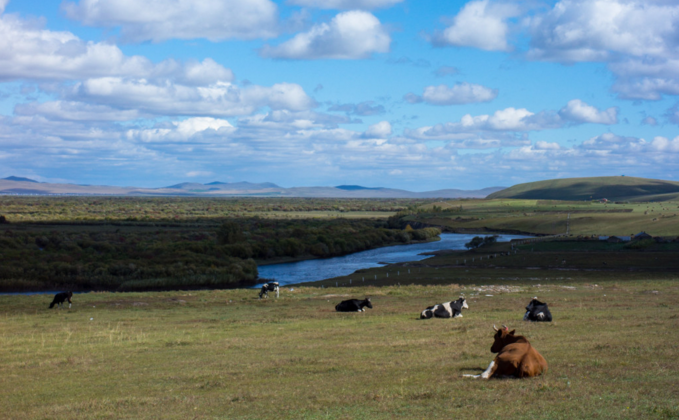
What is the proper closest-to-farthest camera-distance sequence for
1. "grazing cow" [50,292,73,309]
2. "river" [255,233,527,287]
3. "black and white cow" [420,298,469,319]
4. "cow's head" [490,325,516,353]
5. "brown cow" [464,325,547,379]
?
"brown cow" [464,325,547,379]
"cow's head" [490,325,516,353]
"black and white cow" [420,298,469,319]
"grazing cow" [50,292,73,309]
"river" [255,233,527,287]

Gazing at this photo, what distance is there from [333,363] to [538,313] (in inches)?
323

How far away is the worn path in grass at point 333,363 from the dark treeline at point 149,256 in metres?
32.6

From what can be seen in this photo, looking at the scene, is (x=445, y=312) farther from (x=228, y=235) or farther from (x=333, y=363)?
(x=228, y=235)

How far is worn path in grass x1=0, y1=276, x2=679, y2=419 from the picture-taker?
882cm

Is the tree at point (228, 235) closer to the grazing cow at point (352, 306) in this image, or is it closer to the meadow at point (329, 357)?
the meadow at point (329, 357)

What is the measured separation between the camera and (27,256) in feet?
203

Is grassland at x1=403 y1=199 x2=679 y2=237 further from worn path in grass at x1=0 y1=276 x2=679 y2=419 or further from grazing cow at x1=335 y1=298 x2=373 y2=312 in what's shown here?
worn path in grass at x1=0 y1=276 x2=679 y2=419

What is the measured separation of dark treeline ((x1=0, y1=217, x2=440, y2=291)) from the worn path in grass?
107 feet

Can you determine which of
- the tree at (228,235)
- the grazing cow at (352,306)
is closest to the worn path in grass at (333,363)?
the grazing cow at (352,306)

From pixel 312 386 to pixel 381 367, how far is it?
1.96 m

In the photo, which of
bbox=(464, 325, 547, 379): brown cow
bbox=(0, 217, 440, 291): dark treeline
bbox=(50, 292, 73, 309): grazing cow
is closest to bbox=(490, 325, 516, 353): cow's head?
bbox=(464, 325, 547, 379): brown cow

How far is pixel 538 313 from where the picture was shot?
58.4ft

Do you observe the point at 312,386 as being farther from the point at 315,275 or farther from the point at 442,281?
the point at 315,275

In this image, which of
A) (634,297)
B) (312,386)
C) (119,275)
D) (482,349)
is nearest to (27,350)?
(312,386)
